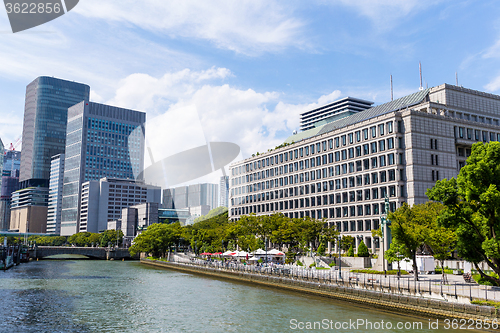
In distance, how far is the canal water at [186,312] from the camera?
38406 mm

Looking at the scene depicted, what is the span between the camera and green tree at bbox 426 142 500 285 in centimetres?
4056

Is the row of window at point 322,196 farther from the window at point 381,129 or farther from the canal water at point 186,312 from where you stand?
the canal water at point 186,312

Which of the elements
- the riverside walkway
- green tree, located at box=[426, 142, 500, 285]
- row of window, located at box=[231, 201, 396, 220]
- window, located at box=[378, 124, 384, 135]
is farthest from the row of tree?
green tree, located at box=[426, 142, 500, 285]

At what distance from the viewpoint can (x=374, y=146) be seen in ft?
377

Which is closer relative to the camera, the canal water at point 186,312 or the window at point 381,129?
the canal water at point 186,312

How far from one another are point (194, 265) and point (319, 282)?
179ft

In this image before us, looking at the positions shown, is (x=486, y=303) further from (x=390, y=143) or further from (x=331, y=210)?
(x=331, y=210)

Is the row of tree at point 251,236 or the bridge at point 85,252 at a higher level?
the row of tree at point 251,236

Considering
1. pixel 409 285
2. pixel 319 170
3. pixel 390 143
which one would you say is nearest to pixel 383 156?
pixel 390 143

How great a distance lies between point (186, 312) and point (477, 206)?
31.7 metres

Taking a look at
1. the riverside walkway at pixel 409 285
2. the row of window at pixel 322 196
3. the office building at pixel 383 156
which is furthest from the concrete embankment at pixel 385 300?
the office building at pixel 383 156

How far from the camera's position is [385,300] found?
44719mm

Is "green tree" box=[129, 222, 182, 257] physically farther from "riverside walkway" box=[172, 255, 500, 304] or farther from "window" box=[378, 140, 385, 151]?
"riverside walkway" box=[172, 255, 500, 304]

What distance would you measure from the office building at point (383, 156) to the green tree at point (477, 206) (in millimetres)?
62149
